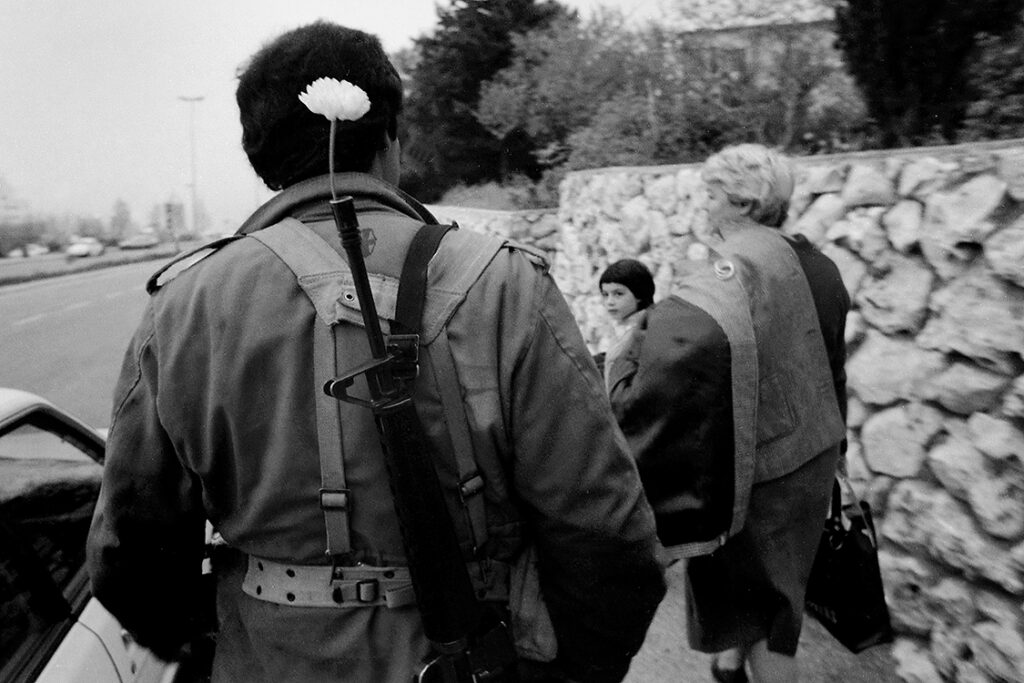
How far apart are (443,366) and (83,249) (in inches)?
1827

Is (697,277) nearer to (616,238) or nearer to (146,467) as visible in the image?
(146,467)

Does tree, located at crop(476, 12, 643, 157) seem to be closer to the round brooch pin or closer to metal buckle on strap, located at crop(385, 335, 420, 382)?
the round brooch pin

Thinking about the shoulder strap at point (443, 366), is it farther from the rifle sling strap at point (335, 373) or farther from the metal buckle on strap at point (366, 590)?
the metal buckle on strap at point (366, 590)

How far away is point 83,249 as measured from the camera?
1630 inches

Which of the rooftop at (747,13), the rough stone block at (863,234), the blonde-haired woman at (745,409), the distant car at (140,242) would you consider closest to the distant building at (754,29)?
the rooftop at (747,13)

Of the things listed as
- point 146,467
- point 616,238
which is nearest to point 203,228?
point 616,238

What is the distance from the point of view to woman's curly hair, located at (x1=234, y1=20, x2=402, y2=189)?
127cm

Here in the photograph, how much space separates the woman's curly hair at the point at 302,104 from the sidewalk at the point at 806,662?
243 centimetres

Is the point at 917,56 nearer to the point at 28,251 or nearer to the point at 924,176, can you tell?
the point at 924,176

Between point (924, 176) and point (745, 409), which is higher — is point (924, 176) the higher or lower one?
the higher one

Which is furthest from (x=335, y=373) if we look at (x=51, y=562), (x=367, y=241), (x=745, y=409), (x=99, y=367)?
(x=99, y=367)

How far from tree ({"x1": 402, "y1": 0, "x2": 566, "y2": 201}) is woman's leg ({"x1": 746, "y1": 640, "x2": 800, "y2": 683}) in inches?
399

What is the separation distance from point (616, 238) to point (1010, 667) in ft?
14.2

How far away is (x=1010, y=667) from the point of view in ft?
8.01
